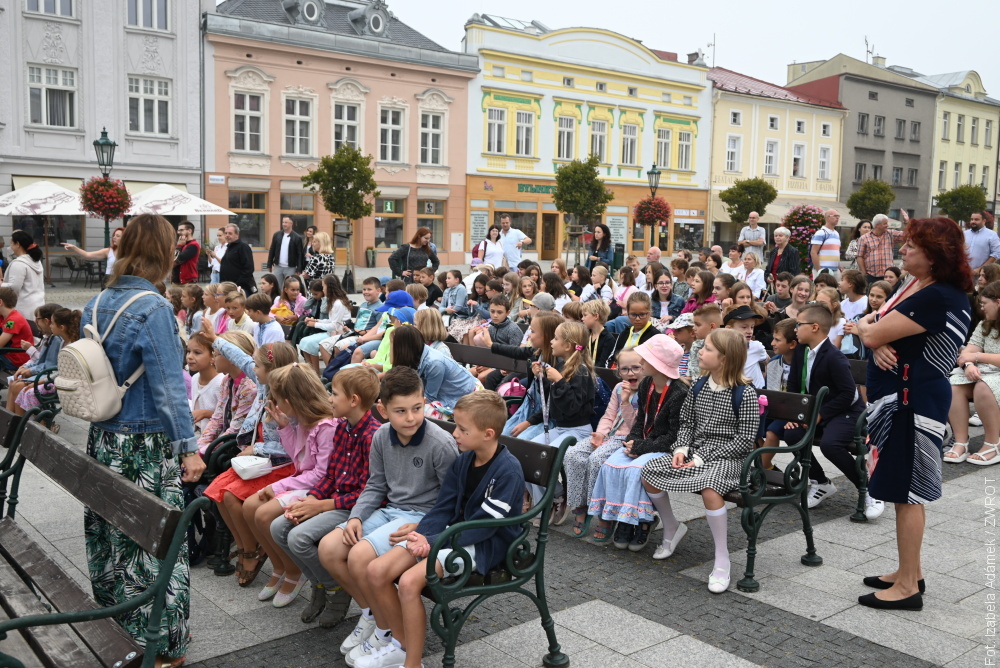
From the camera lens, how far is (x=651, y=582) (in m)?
4.98

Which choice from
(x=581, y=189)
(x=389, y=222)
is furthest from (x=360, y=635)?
(x=389, y=222)

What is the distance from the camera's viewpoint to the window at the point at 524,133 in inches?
1538

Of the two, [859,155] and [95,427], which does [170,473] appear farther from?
[859,155]

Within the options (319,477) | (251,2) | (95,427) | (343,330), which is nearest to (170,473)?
(95,427)

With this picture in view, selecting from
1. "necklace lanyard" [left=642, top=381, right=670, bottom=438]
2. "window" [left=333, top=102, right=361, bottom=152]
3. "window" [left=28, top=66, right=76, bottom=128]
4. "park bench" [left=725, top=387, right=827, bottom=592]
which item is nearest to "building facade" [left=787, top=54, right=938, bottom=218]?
"window" [left=333, top=102, right=361, bottom=152]

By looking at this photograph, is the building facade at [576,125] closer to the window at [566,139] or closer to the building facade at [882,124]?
the window at [566,139]

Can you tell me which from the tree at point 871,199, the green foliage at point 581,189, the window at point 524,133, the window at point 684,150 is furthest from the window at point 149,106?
the tree at point 871,199

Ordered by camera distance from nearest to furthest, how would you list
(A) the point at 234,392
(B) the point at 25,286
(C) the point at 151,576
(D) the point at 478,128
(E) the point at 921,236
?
(C) the point at 151,576
(E) the point at 921,236
(A) the point at 234,392
(B) the point at 25,286
(D) the point at 478,128

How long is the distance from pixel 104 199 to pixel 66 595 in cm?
1983

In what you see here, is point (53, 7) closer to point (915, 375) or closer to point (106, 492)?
point (106, 492)

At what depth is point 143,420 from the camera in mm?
3922

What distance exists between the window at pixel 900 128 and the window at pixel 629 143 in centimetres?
2115

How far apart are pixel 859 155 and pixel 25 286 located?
50837 mm

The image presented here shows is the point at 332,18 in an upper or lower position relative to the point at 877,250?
upper
